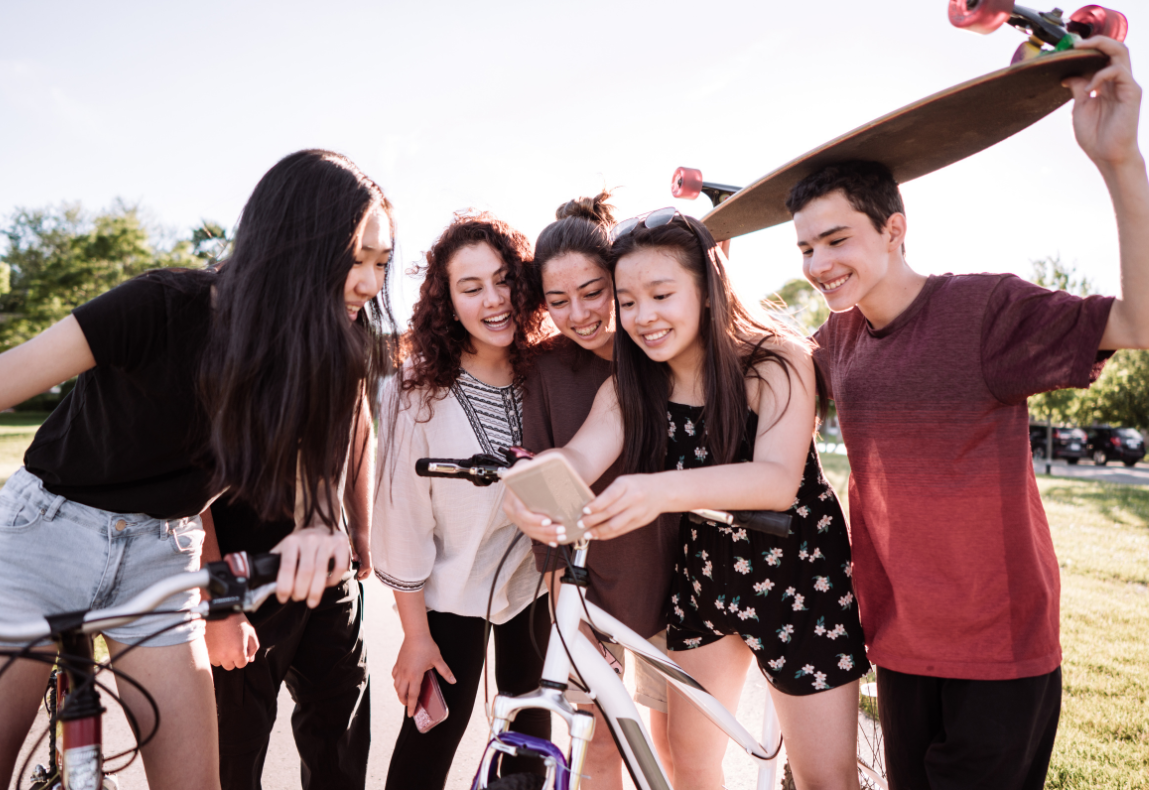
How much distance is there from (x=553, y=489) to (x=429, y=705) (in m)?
1.36

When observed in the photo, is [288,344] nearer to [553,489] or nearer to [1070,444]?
[553,489]

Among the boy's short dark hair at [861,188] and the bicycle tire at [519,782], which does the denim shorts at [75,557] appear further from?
the boy's short dark hair at [861,188]

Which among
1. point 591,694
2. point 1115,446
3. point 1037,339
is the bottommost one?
point 1115,446

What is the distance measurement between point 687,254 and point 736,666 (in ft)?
4.72

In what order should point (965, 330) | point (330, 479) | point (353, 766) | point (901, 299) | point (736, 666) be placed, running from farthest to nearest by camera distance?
1. point (353, 766)
2. point (736, 666)
3. point (901, 299)
4. point (965, 330)
5. point (330, 479)

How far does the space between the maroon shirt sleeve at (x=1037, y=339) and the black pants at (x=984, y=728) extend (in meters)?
0.87

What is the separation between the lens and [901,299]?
7.38 ft

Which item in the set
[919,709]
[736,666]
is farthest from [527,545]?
[919,709]

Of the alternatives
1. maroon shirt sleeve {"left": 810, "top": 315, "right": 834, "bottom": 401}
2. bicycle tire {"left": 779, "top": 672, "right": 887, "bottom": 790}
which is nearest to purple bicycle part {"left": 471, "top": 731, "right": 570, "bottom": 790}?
bicycle tire {"left": 779, "top": 672, "right": 887, "bottom": 790}

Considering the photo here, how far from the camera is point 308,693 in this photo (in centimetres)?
270

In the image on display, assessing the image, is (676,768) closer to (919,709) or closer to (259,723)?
(919,709)

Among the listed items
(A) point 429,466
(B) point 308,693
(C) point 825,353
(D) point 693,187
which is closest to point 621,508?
(A) point 429,466

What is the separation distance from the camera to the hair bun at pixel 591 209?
283 cm

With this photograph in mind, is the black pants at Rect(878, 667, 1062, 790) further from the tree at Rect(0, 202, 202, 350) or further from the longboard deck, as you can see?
the tree at Rect(0, 202, 202, 350)
